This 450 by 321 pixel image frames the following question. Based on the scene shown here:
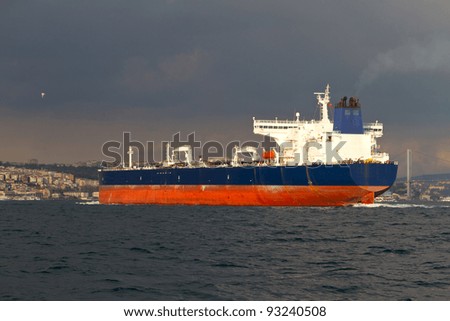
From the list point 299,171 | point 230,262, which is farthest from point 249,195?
point 230,262

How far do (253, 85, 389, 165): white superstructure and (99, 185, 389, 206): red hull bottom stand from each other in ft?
10.2

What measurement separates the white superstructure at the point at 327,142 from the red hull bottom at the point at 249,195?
3.12m

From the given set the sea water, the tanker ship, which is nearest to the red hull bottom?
the tanker ship

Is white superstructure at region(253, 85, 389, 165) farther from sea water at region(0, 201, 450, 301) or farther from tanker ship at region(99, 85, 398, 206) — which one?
sea water at region(0, 201, 450, 301)

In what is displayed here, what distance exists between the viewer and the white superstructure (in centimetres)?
5328

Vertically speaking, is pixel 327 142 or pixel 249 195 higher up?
pixel 327 142

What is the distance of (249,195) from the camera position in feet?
182

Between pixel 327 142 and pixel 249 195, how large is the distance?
831cm

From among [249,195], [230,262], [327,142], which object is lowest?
[230,262]

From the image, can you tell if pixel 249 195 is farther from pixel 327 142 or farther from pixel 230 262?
pixel 230 262

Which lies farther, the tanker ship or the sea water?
the tanker ship

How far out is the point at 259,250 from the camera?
23.8 m

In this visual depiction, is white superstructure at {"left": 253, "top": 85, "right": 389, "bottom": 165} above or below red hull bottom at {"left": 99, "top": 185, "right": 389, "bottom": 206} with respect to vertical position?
above

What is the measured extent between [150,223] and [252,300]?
24069 millimetres
